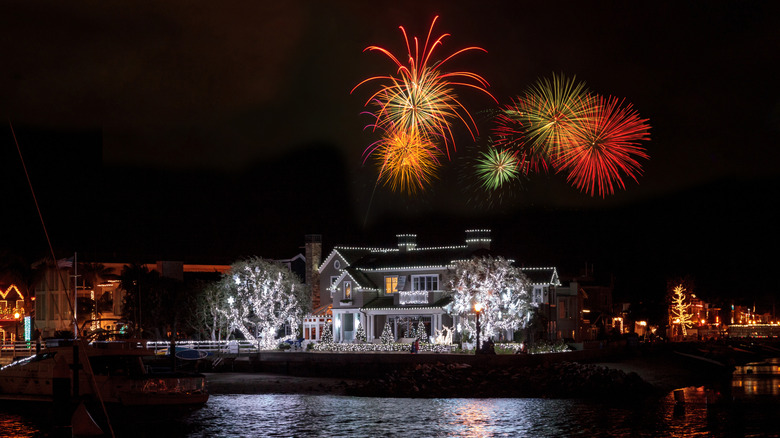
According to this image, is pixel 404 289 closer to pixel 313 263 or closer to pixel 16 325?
pixel 313 263

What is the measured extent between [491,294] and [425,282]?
981 cm

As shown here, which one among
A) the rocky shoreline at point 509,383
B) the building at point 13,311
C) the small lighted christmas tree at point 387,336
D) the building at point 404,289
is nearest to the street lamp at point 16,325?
the building at point 13,311

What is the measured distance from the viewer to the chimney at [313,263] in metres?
69.3

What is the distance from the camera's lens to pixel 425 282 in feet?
202

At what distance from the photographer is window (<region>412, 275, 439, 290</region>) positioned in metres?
61.4

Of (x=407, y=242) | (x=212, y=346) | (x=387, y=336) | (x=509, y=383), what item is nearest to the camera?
(x=509, y=383)

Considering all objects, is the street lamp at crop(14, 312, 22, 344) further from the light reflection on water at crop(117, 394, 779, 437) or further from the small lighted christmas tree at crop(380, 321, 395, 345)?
the light reflection on water at crop(117, 394, 779, 437)

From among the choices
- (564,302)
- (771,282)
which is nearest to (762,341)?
(771,282)

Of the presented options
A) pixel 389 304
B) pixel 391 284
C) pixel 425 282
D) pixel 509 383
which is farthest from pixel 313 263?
pixel 509 383

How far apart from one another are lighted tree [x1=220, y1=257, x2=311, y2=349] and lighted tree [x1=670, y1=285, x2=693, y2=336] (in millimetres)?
55835

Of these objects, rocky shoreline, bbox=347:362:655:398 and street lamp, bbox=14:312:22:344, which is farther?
street lamp, bbox=14:312:22:344

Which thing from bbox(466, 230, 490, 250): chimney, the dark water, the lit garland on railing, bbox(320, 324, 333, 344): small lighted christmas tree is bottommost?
the dark water

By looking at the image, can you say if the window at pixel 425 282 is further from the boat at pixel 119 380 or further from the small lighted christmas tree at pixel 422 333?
the boat at pixel 119 380

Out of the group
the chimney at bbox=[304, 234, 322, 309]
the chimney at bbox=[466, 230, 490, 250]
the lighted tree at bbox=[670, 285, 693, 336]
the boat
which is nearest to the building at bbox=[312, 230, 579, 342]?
the chimney at bbox=[466, 230, 490, 250]
